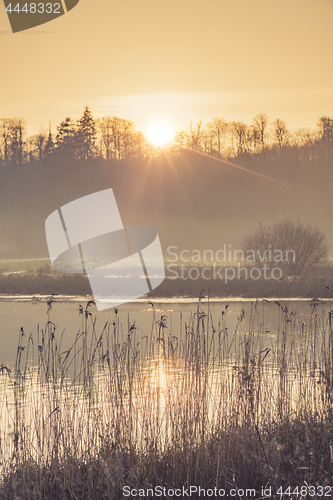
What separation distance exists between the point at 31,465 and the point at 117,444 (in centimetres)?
76

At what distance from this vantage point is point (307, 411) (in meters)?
5.34

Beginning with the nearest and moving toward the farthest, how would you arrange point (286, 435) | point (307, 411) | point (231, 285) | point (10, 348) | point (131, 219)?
1. point (286, 435)
2. point (307, 411)
3. point (10, 348)
4. point (231, 285)
5. point (131, 219)

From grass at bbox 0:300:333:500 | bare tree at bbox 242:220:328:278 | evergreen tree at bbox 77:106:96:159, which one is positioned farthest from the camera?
evergreen tree at bbox 77:106:96:159

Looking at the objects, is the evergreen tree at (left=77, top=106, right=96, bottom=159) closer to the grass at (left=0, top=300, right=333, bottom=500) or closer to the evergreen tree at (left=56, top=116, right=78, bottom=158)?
the evergreen tree at (left=56, top=116, right=78, bottom=158)

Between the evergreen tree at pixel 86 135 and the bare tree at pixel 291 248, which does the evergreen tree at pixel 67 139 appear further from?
the bare tree at pixel 291 248

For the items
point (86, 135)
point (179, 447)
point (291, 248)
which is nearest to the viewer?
point (179, 447)

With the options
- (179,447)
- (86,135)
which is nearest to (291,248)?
(179,447)

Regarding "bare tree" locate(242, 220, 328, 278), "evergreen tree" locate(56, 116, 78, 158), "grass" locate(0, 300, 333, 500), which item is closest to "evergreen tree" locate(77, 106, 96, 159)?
"evergreen tree" locate(56, 116, 78, 158)

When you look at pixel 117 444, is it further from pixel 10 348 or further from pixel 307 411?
pixel 10 348

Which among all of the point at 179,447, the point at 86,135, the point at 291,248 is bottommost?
the point at 179,447

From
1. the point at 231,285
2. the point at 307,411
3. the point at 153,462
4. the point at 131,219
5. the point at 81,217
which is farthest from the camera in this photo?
the point at 81,217

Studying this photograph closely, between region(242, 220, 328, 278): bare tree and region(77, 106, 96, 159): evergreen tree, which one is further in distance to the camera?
region(77, 106, 96, 159): evergreen tree

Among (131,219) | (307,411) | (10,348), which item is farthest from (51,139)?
(307,411)

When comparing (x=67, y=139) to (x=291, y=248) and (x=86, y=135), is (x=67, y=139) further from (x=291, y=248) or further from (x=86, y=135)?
(x=291, y=248)
